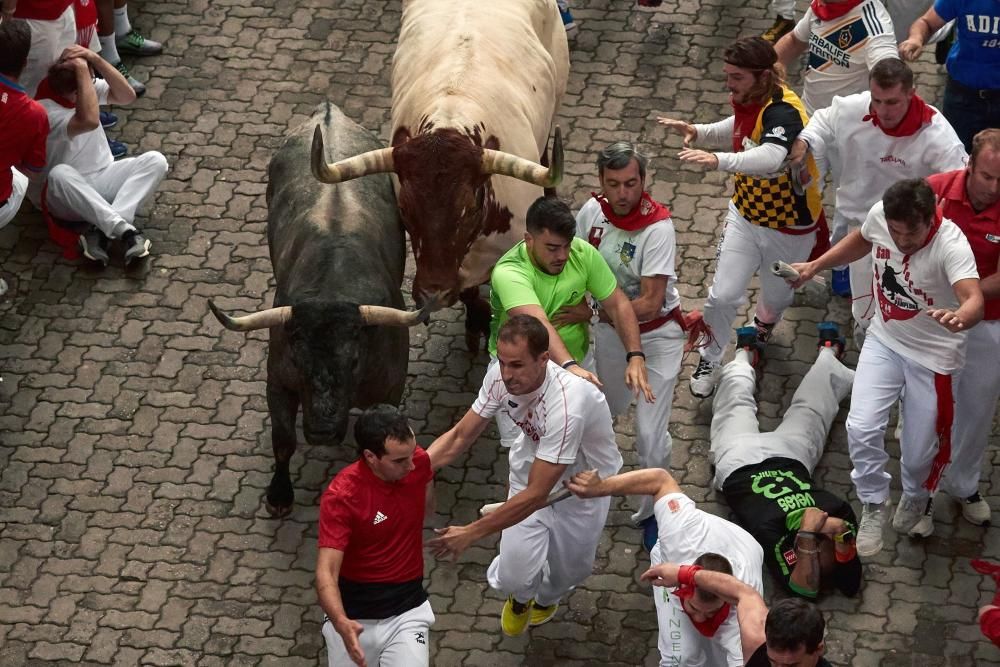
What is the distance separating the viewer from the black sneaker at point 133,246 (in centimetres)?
1155

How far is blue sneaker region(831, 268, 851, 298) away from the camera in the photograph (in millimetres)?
11156

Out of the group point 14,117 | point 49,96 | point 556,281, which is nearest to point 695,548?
point 556,281

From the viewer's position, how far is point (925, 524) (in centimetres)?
937

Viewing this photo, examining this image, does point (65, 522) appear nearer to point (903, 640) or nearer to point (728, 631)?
point (728, 631)

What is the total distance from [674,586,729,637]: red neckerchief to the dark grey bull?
2.38 m

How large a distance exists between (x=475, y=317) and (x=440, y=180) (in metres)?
1.69

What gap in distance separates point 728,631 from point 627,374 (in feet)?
5.55

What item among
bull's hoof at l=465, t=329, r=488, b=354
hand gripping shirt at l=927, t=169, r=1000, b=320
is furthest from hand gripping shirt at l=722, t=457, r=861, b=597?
bull's hoof at l=465, t=329, r=488, b=354

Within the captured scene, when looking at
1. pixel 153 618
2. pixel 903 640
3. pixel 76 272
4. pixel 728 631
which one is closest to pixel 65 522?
pixel 153 618

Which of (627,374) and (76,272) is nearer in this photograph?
(627,374)

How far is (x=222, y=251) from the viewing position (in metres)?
11.8

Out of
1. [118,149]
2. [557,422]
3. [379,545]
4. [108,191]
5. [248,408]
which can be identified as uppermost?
[557,422]

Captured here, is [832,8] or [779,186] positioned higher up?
[832,8]

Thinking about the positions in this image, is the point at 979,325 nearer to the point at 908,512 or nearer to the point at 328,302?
the point at 908,512
